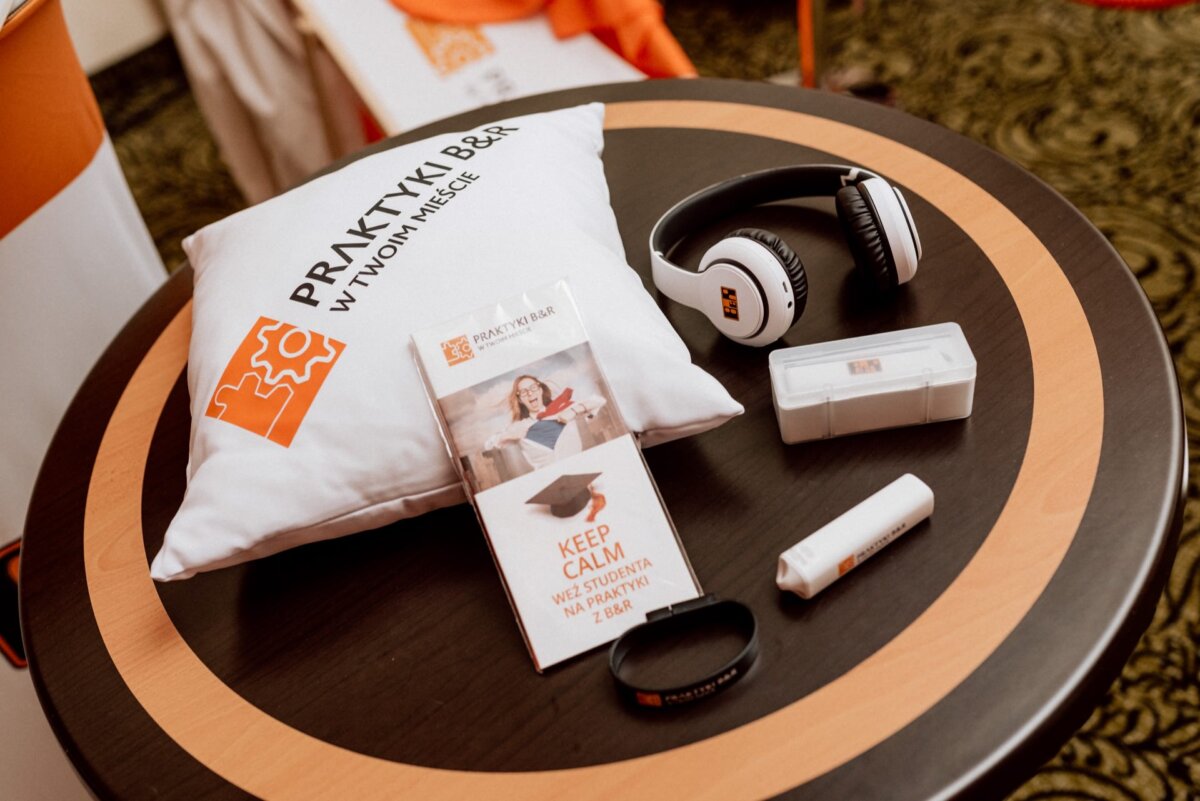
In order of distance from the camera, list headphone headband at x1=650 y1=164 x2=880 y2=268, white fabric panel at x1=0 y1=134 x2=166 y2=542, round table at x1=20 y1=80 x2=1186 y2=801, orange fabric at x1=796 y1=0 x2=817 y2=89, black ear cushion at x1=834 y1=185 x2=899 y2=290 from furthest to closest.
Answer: orange fabric at x1=796 y1=0 x2=817 y2=89 < white fabric panel at x1=0 y1=134 x2=166 y2=542 < headphone headband at x1=650 y1=164 x2=880 y2=268 < black ear cushion at x1=834 y1=185 x2=899 y2=290 < round table at x1=20 y1=80 x2=1186 y2=801

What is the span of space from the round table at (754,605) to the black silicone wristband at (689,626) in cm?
1

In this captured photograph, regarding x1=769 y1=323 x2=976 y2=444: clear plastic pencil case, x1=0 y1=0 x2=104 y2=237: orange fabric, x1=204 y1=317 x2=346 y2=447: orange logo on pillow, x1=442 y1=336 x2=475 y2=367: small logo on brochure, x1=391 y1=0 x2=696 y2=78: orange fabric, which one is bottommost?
x1=769 y1=323 x2=976 y2=444: clear plastic pencil case

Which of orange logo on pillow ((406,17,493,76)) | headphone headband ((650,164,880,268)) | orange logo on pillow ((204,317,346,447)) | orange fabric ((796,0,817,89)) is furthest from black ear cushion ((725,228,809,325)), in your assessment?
orange fabric ((796,0,817,89))

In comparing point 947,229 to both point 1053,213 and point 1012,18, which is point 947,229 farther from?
point 1012,18

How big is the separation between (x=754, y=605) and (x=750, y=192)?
0.45m

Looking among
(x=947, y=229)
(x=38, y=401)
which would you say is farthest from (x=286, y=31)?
(x=947, y=229)

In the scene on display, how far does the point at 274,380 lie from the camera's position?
73 centimetres

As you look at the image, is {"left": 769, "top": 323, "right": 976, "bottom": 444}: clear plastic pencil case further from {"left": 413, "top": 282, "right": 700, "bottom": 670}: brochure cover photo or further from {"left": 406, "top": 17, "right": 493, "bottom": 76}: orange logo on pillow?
{"left": 406, "top": 17, "right": 493, "bottom": 76}: orange logo on pillow

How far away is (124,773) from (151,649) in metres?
0.10

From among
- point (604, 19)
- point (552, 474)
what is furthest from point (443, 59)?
point (552, 474)

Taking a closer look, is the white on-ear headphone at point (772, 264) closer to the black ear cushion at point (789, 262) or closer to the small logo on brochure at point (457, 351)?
the black ear cushion at point (789, 262)

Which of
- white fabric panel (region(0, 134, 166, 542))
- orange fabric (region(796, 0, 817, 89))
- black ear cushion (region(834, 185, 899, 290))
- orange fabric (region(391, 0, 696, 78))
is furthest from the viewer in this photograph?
orange fabric (region(796, 0, 817, 89))

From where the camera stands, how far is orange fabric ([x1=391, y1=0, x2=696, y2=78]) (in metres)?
1.50

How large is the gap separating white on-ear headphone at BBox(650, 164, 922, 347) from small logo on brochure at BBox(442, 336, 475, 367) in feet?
0.69
